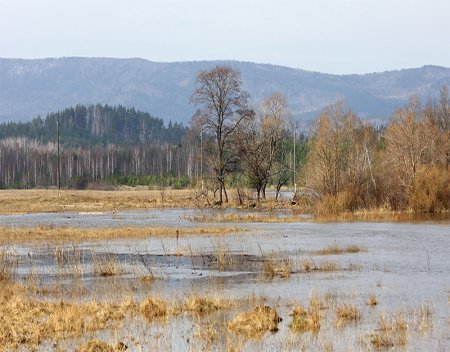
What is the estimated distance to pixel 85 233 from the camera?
146 ft

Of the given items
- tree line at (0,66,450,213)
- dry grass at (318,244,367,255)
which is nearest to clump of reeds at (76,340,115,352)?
dry grass at (318,244,367,255)

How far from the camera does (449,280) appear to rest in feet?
83.3

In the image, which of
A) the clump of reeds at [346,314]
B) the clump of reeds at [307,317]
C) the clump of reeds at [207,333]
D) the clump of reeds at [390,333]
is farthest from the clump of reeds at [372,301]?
the clump of reeds at [207,333]

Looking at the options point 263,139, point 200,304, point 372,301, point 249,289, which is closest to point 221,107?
point 263,139

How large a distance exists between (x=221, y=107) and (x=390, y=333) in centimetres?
7047

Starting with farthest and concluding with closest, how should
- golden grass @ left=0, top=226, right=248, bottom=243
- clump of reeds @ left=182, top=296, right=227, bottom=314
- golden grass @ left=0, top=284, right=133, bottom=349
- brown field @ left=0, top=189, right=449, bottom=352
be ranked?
golden grass @ left=0, top=226, right=248, bottom=243 → clump of reeds @ left=182, top=296, right=227, bottom=314 → golden grass @ left=0, top=284, right=133, bottom=349 → brown field @ left=0, top=189, right=449, bottom=352

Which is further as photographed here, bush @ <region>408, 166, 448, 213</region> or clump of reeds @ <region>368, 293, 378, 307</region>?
bush @ <region>408, 166, 448, 213</region>

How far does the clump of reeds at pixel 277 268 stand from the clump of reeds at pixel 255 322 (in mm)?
7709

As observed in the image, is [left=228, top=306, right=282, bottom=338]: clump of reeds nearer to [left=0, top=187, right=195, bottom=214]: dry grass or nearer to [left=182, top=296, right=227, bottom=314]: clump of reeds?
[left=182, top=296, right=227, bottom=314]: clump of reeds

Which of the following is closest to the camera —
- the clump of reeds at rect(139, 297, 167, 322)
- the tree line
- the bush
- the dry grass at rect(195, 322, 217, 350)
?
the dry grass at rect(195, 322, 217, 350)

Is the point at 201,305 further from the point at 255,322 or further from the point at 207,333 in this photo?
the point at 207,333

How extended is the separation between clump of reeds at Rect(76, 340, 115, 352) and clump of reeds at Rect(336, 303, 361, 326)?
575cm

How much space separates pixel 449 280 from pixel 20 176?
16620cm

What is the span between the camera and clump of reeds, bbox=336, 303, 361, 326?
19.1 metres
